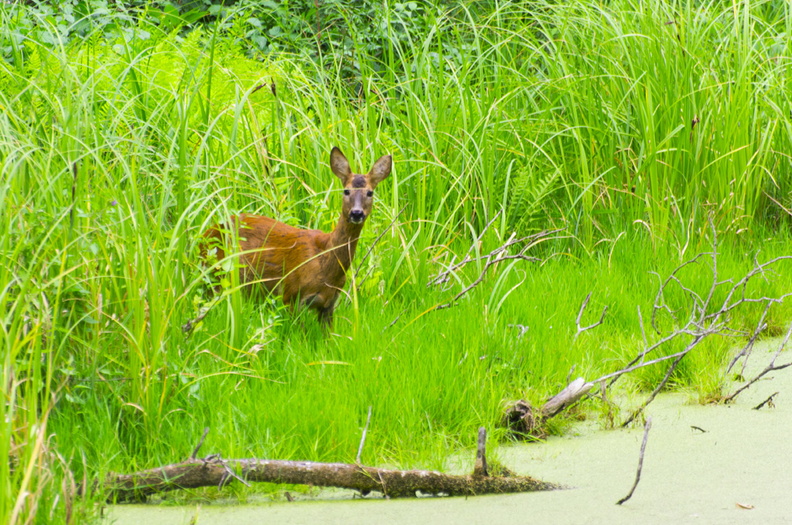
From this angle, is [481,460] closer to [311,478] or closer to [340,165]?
[311,478]

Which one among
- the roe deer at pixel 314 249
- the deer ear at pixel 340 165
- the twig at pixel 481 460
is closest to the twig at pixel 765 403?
the twig at pixel 481 460

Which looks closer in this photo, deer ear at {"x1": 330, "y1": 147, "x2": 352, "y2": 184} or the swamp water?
the swamp water

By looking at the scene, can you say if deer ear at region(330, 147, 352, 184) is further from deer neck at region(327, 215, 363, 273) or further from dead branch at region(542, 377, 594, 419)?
dead branch at region(542, 377, 594, 419)

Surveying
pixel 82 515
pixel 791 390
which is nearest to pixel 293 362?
pixel 82 515

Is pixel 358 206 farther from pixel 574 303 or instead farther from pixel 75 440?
pixel 75 440

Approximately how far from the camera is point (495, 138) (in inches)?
233

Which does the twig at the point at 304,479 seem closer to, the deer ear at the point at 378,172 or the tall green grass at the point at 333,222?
the tall green grass at the point at 333,222

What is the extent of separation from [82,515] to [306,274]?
2.06 m

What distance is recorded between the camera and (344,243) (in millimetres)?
4473

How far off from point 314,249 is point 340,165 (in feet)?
1.40

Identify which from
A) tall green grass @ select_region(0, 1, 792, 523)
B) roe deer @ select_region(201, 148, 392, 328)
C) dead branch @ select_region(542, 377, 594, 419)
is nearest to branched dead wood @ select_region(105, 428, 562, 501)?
tall green grass @ select_region(0, 1, 792, 523)

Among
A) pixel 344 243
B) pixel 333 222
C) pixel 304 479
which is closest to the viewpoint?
pixel 304 479

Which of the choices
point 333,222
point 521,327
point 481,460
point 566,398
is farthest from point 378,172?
point 481,460

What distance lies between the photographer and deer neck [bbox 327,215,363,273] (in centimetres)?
447
